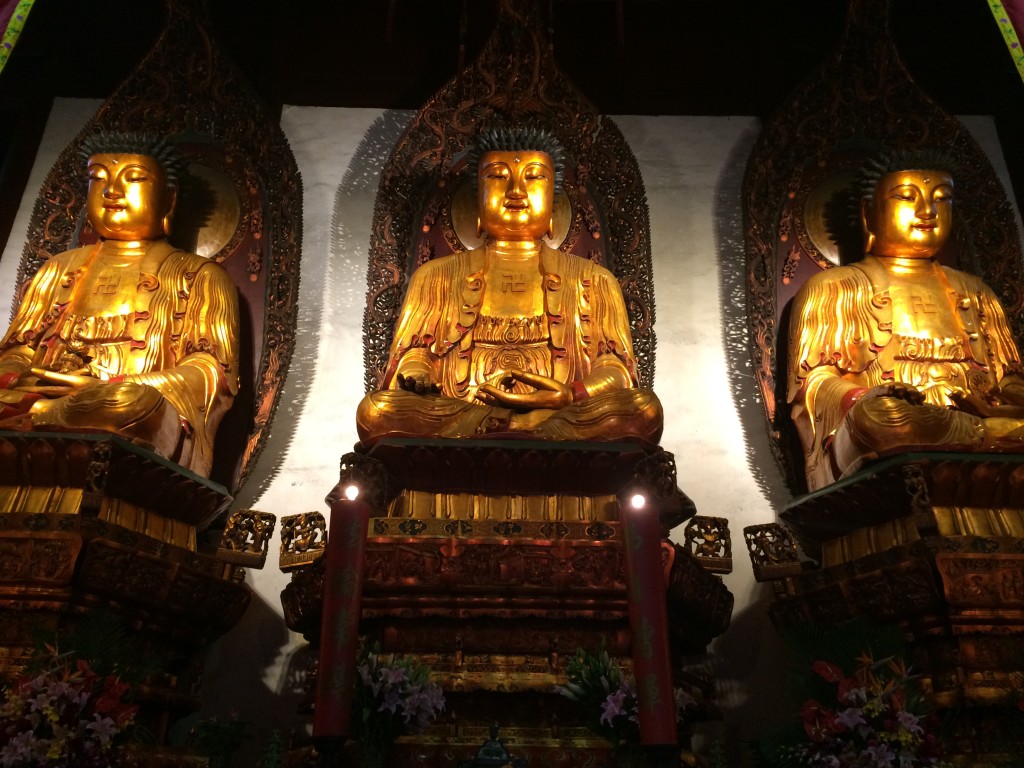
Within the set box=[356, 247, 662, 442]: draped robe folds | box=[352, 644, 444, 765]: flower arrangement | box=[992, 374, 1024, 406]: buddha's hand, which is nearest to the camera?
box=[352, 644, 444, 765]: flower arrangement

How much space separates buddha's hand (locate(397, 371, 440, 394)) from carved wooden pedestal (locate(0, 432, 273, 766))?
0.64 m

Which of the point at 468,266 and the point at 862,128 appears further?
the point at 862,128

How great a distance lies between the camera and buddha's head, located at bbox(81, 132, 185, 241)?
451cm

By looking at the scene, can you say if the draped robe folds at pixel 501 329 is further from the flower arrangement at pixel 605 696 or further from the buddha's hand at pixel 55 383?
the flower arrangement at pixel 605 696

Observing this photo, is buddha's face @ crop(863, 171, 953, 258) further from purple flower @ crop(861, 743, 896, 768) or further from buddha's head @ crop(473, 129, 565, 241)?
purple flower @ crop(861, 743, 896, 768)

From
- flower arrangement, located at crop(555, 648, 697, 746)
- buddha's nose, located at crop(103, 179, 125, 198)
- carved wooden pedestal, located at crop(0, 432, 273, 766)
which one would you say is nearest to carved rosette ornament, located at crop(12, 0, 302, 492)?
buddha's nose, located at crop(103, 179, 125, 198)

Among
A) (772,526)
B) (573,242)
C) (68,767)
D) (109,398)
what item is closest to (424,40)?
(573,242)

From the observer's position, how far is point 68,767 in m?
2.39

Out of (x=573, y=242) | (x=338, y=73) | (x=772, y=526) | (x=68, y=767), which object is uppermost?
(x=338, y=73)

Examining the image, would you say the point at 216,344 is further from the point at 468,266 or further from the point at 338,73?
the point at 338,73

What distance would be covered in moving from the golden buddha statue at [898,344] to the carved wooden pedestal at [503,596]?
79 centimetres

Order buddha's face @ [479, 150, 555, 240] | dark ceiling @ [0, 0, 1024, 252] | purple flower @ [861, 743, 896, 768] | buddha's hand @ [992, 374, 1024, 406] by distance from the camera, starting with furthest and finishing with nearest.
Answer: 1. dark ceiling @ [0, 0, 1024, 252]
2. buddha's face @ [479, 150, 555, 240]
3. buddha's hand @ [992, 374, 1024, 406]
4. purple flower @ [861, 743, 896, 768]

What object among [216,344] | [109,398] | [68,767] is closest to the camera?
[68,767]

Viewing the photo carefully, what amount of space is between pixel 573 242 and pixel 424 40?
1428mm
